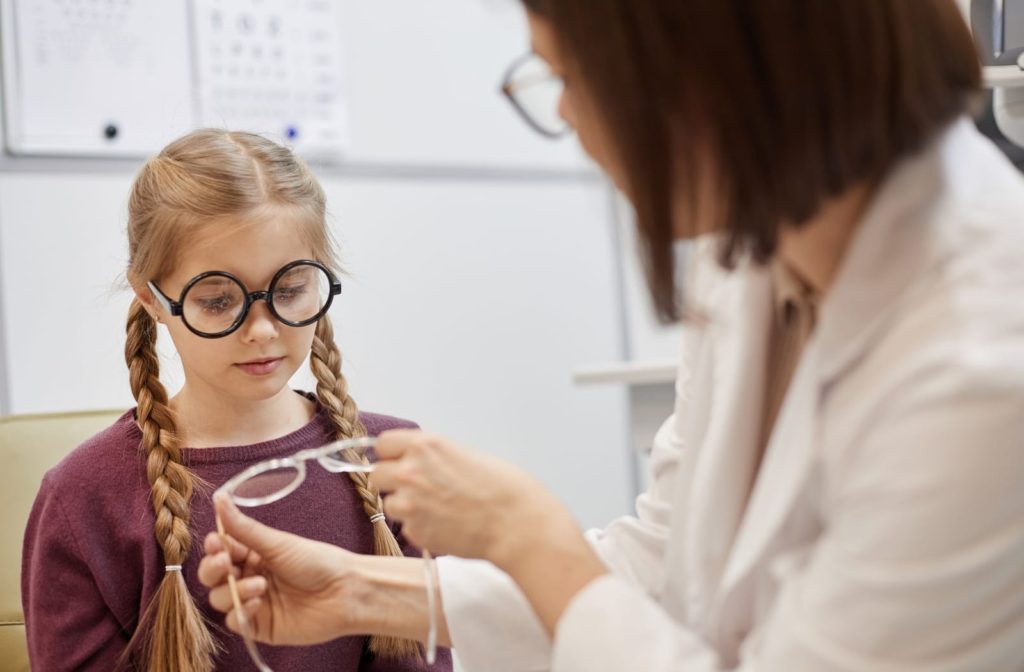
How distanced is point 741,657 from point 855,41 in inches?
18.7

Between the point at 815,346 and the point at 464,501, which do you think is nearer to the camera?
the point at 815,346

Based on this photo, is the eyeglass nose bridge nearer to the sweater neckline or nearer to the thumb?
the sweater neckline

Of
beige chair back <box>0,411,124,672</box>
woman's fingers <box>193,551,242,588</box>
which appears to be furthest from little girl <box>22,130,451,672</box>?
woman's fingers <box>193,551,242,588</box>

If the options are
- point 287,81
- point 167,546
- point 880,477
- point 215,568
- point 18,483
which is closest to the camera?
point 880,477

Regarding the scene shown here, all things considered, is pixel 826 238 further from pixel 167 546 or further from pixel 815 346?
pixel 167 546

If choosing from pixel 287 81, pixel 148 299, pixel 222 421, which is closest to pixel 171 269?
pixel 148 299

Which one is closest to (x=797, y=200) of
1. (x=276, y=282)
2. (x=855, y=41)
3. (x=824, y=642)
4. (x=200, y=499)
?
(x=855, y=41)

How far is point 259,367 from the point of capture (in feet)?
4.52

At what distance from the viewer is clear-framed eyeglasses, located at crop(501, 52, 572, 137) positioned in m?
0.94

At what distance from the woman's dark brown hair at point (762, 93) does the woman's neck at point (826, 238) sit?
30 mm

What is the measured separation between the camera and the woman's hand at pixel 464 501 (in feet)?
2.96

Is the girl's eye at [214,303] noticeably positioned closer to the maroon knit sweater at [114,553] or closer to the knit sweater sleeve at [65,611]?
the maroon knit sweater at [114,553]

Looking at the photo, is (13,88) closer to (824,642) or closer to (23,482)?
(23,482)

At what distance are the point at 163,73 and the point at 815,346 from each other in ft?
6.01
